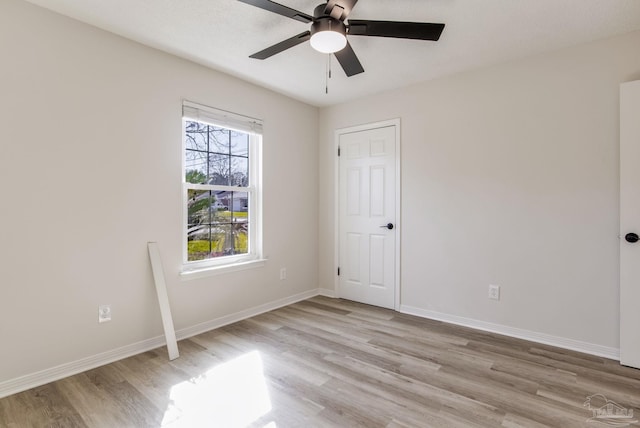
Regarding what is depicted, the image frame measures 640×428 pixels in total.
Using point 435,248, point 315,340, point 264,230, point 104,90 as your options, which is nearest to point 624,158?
point 435,248

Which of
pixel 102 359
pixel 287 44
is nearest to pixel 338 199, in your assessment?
pixel 287 44

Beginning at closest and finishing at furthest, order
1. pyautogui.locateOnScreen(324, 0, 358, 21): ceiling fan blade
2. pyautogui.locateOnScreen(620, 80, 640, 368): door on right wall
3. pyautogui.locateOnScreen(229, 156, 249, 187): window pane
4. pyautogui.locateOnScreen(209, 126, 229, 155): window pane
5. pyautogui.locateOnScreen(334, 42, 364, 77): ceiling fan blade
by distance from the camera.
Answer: pyautogui.locateOnScreen(324, 0, 358, 21): ceiling fan blade < pyautogui.locateOnScreen(334, 42, 364, 77): ceiling fan blade < pyautogui.locateOnScreen(620, 80, 640, 368): door on right wall < pyautogui.locateOnScreen(209, 126, 229, 155): window pane < pyautogui.locateOnScreen(229, 156, 249, 187): window pane

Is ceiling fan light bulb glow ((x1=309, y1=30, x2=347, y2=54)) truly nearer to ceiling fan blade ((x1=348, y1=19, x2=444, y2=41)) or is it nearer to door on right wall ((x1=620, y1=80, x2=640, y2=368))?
ceiling fan blade ((x1=348, y1=19, x2=444, y2=41))

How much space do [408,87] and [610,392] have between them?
10.1 feet

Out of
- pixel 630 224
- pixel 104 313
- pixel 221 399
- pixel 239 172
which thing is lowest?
pixel 221 399

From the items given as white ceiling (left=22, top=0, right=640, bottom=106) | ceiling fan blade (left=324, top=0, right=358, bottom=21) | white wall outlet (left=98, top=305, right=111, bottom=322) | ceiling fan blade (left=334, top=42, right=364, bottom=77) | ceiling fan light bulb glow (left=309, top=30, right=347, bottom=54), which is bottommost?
white wall outlet (left=98, top=305, right=111, bottom=322)

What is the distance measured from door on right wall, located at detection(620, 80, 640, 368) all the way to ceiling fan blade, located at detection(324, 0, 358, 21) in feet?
7.39

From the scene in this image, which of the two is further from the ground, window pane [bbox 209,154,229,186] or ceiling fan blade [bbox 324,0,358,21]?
ceiling fan blade [bbox 324,0,358,21]

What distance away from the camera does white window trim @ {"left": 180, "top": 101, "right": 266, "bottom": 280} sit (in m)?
2.96

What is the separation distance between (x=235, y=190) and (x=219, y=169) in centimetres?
27

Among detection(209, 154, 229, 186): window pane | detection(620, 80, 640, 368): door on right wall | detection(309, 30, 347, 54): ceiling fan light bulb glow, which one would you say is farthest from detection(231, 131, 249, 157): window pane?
detection(620, 80, 640, 368): door on right wall

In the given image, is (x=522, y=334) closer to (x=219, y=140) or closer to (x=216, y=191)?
(x=216, y=191)

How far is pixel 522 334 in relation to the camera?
2.91 m

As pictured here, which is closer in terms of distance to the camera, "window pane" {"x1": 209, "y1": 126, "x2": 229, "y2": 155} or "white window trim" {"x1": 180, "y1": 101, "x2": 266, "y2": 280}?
"white window trim" {"x1": 180, "y1": 101, "x2": 266, "y2": 280}
